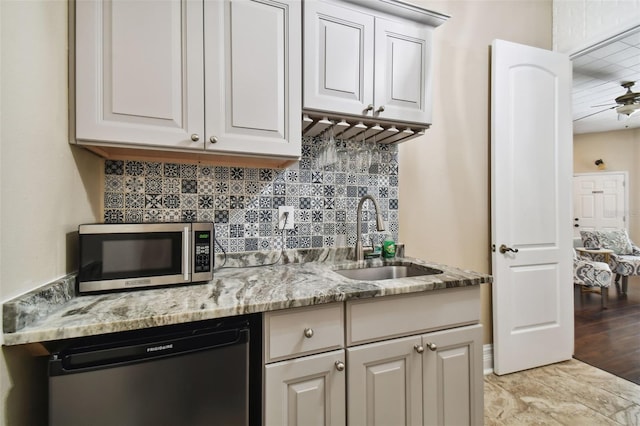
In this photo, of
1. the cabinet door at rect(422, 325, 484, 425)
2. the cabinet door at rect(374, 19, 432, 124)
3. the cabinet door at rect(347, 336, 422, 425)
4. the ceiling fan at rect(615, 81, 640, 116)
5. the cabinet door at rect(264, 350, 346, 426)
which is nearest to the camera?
the cabinet door at rect(264, 350, 346, 426)

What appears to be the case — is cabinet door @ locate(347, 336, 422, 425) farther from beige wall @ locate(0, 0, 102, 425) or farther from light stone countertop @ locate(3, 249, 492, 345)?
beige wall @ locate(0, 0, 102, 425)

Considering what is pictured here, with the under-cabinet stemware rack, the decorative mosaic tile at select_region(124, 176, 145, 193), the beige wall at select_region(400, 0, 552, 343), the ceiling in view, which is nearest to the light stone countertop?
the decorative mosaic tile at select_region(124, 176, 145, 193)

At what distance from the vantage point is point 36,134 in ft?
3.00

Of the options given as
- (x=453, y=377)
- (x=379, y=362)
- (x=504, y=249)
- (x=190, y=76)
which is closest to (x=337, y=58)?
(x=190, y=76)

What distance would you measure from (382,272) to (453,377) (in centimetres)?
60

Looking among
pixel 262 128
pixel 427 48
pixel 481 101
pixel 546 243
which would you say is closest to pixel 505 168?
pixel 481 101

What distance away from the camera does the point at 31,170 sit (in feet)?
2.92

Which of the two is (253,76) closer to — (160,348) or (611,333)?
(160,348)

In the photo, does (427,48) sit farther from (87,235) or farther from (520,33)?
(87,235)

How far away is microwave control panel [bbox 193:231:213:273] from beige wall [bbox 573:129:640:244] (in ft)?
25.9

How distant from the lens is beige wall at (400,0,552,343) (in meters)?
2.05

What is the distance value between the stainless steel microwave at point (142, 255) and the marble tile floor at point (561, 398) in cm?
180

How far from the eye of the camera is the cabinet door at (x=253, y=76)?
4.08 ft

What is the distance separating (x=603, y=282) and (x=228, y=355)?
4.70 m
